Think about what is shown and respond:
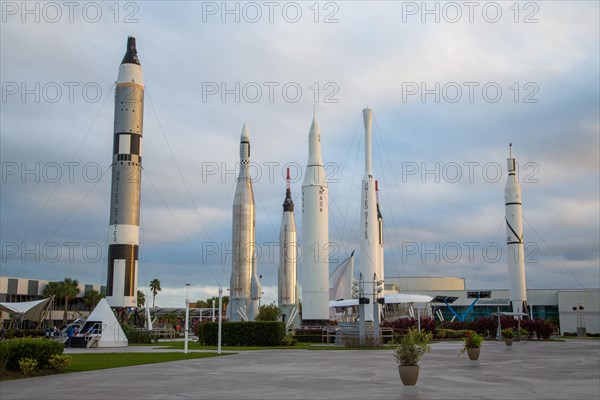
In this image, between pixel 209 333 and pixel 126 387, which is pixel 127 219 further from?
pixel 126 387

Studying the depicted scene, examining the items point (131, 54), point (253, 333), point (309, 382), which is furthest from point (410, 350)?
point (131, 54)

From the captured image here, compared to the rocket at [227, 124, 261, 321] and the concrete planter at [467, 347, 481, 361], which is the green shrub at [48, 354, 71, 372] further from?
the rocket at [227, 124, 261, 321]

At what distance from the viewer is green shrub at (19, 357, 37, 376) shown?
1745 centimetres

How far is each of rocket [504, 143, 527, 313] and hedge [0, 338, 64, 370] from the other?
62.0m

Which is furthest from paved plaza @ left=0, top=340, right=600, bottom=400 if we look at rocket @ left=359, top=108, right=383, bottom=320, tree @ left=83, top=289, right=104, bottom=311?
tree @ left=83, top=289, right=104, bottom=311

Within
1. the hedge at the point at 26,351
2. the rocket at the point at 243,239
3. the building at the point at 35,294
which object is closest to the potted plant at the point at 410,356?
the hedge at the point at 26,351

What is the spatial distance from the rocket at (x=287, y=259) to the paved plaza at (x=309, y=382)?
160ft

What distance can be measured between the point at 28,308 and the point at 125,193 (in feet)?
47.8

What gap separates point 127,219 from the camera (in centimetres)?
4794

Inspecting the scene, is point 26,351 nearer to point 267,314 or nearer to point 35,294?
point 267,314

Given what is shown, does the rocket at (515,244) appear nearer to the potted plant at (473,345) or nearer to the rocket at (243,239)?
the rocket at (243,239)

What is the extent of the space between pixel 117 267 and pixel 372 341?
21033 millimetres

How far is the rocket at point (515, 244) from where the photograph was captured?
70.8 metres

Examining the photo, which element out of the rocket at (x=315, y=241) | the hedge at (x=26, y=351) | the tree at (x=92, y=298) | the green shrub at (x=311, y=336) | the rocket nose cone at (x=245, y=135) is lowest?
the green shrub at (x=311, y=336)
